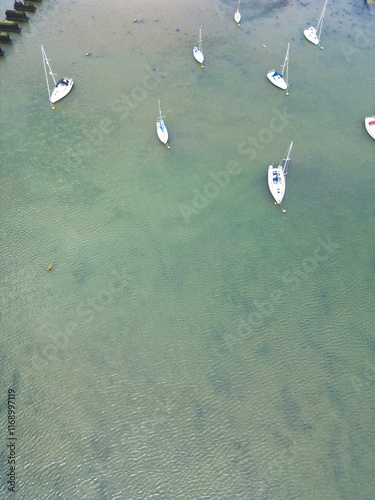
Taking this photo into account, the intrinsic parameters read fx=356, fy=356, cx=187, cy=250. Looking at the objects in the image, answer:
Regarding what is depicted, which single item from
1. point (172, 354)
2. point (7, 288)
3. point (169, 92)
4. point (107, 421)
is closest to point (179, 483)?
point (107, 421)

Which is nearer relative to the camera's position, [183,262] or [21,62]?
[183,262]

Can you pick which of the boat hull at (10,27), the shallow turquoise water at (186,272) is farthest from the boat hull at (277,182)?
the boat hull at (10,27)

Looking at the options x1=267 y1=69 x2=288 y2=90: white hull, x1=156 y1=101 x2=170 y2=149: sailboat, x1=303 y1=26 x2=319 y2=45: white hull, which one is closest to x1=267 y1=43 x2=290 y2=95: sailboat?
x1=267 y1=69 x2=288 y2=90: white hull

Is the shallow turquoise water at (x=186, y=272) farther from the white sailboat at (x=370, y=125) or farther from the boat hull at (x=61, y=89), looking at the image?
the white sailboat at (x=370, y=125)

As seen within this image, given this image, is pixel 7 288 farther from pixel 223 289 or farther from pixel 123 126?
pixel 123 126

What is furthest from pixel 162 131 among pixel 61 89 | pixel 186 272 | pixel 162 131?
pixel 186 272

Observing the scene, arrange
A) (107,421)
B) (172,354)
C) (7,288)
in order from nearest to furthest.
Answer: (107,421) → (172,354) → (7,288)

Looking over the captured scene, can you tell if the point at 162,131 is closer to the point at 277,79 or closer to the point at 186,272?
the point at 186,272
